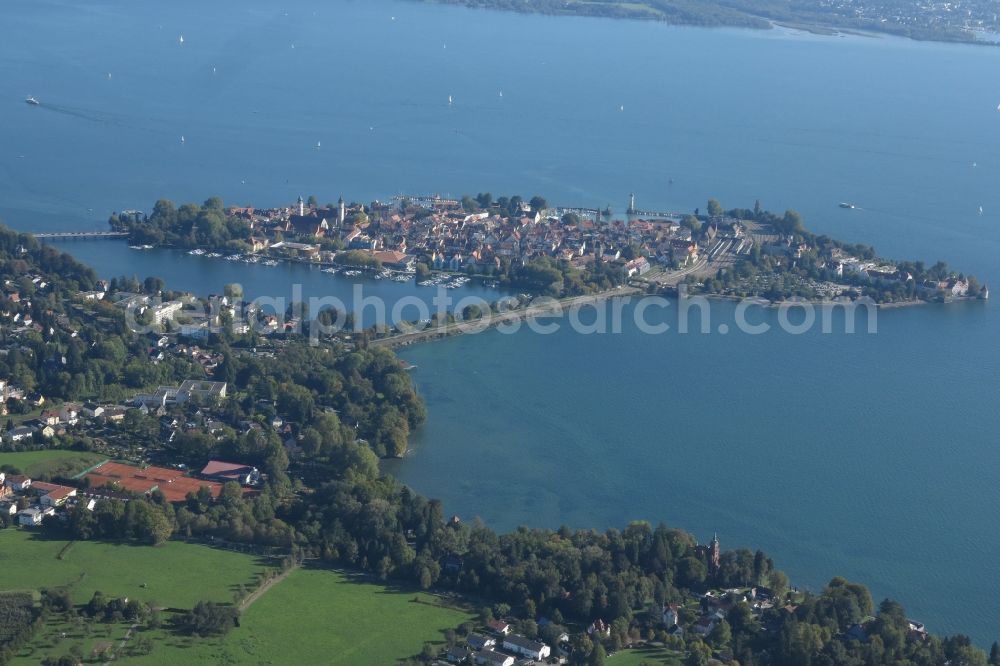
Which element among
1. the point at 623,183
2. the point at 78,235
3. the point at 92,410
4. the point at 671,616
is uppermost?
the point at 623,183

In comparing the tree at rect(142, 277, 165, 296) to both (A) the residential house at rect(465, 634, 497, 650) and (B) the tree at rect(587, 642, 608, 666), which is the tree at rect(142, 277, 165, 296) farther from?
(B) the tree at rect(587, 642, 608, 666)

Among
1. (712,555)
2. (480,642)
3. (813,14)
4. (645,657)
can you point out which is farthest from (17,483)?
(813,14)

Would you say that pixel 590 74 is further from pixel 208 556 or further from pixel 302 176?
pixel 208 556

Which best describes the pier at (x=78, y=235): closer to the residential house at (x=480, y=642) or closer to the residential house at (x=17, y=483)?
the residential house at (x=17, y=483)

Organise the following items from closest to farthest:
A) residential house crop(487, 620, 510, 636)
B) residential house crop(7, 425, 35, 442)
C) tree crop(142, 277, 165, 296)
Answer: residential house crop(487, 620, 510, 636), residential house crop(7, 425, 35, 442), tree crop(142, 277, 165, 296)

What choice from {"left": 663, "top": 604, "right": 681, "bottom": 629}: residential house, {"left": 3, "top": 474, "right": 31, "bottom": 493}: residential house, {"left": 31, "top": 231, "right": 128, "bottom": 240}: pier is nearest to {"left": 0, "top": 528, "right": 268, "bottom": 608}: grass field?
{"left": 3, "top": 474, "right": 31, "bottom": 493}: residential house

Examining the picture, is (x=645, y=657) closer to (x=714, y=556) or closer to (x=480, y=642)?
(x=480, y=642)
